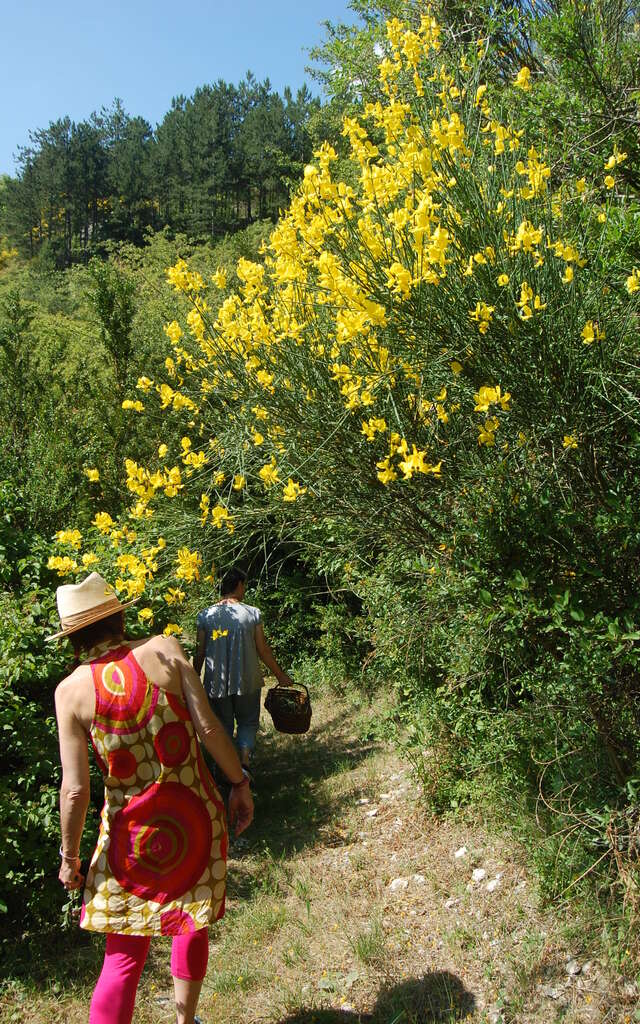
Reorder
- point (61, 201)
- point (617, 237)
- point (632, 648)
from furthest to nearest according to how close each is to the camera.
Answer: point (61, 201)
point (617, 237)
point (632, 648)

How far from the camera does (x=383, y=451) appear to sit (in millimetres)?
2660

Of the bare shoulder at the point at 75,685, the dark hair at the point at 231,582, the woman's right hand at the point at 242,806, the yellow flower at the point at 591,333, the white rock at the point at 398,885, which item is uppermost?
the yellow flower at the point at 591,333

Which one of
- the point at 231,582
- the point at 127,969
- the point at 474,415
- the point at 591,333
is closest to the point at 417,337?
the point at 474,415

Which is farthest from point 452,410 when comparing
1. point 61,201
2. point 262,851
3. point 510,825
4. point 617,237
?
point 61,201

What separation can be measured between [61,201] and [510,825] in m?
59.2

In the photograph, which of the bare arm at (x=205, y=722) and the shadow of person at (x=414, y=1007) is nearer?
the bare arm at (x=205, y=722)

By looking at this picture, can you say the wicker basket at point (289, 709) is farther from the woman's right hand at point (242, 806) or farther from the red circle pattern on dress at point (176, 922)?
the red circle pattern on dress at point (176, 922)

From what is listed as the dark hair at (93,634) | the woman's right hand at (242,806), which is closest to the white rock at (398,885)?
the woman's right hand at (242,806)

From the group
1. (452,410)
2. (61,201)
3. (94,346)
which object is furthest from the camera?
(61,201)

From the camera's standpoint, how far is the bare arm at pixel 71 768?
2180 mm

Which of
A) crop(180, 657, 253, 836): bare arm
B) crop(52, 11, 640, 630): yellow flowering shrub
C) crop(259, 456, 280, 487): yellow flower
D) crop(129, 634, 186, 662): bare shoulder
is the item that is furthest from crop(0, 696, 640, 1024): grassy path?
crop(259, 456, 280, 487): yellow flower

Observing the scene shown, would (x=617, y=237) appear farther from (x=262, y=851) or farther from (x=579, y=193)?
(x=262, y=851)

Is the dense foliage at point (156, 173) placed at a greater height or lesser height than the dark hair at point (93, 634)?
greater

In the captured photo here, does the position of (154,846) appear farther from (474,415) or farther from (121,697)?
(474,415)
